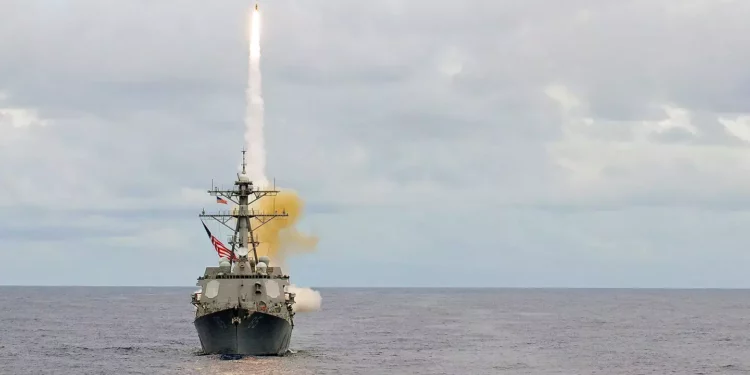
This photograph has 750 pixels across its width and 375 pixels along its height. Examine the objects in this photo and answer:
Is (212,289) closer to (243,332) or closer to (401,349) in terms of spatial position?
(243,332)

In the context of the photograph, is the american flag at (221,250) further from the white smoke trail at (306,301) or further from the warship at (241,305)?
the white smoke trail at (306,301)

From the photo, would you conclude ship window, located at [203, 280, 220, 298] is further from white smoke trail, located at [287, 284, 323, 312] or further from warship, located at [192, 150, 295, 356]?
white smoke trail, located at [287, 284, 323, 312]

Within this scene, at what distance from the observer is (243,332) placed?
61656mm

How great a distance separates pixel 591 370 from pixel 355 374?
53.6 feet

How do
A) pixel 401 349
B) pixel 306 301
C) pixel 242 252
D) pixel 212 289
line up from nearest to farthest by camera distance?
pixel 212 289, pixel 242 252, pixel 401 349, pixel 306 301

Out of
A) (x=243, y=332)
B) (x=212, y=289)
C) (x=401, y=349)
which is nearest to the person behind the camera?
(x=243, y=332)

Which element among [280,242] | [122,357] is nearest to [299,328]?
[280,242]

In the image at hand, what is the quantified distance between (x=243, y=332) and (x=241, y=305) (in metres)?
1.62

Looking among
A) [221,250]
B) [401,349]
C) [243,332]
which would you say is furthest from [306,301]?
[243,332]

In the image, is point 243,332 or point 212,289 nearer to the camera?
point 243,332

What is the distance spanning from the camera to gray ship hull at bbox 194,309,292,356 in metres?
61.5

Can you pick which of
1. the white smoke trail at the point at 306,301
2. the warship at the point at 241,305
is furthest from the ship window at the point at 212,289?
the white smoke trail at the point at 306,301

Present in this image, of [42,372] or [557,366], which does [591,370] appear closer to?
[557,366]

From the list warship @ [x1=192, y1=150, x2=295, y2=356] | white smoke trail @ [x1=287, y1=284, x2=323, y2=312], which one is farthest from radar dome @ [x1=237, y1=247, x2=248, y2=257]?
white smoke trail @ [x1=287, y1=284, x2=323, y2=312]
